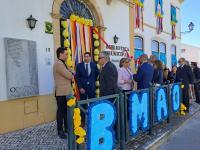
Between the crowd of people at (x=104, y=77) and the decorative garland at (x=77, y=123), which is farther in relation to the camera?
the crowd of people at (x=104, y=77)

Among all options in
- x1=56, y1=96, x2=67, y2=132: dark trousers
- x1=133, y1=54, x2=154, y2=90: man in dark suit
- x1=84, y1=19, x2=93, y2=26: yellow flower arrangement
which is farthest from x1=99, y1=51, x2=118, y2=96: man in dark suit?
x1=84, y1=19, x2=93, y2=26: yellow flower arrangement

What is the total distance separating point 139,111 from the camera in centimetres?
625

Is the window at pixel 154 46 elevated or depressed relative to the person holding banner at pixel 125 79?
elevated

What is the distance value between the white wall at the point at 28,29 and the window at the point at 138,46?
624 centimetres

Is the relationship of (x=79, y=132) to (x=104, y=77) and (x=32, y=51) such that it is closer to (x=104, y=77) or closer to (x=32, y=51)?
(x=104, y=77)

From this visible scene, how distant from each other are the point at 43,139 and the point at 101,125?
2.15 meters

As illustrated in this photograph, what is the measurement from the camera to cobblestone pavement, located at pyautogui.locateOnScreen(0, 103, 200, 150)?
5.96 meters

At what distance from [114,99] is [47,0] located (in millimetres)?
4268

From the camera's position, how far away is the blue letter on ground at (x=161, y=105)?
7319 millimetres

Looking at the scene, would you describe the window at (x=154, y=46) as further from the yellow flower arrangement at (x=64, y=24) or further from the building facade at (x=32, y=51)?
the yellow flower arrangement at (x=64, y=24)

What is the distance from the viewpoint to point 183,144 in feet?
21.6

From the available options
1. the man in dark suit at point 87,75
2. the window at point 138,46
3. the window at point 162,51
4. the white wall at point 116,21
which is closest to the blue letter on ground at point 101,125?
the man in dark suit at point 87,75

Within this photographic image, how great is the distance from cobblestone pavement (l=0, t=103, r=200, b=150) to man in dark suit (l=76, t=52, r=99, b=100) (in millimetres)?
1166

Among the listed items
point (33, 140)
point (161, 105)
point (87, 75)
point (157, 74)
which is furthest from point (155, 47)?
point (33, 140)
